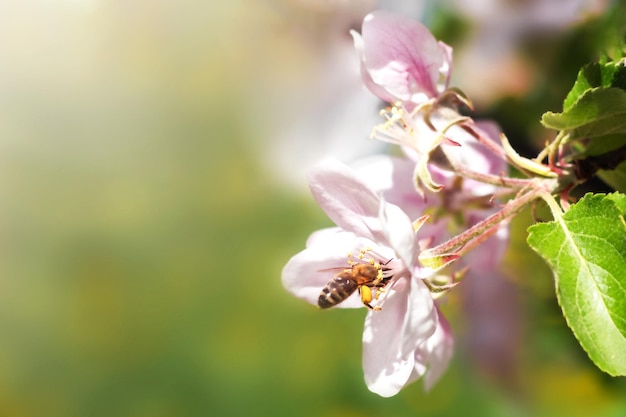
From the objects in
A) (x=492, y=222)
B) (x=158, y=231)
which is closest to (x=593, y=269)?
(x=492, y=222)

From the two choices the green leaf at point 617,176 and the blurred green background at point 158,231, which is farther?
the blurred green background at point 158,231

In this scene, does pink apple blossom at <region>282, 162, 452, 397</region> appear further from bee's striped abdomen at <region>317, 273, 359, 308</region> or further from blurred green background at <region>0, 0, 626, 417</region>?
blurred green background at <region>0, 0, 626, 417</region>

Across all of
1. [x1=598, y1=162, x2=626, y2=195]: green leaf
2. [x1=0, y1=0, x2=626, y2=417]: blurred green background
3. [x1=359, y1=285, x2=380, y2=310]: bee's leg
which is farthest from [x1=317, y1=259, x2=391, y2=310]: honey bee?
[x1=0, y1=0, x2=626, y2=417]: blurred green background

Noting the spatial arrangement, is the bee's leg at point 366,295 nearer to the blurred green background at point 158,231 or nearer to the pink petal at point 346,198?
the pink petal at point 346,198

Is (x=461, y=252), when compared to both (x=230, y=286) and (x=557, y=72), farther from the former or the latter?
(x=230, y=286)

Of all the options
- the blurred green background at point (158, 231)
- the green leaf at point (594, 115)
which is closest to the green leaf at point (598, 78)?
the green leaf at point (594, 115)
